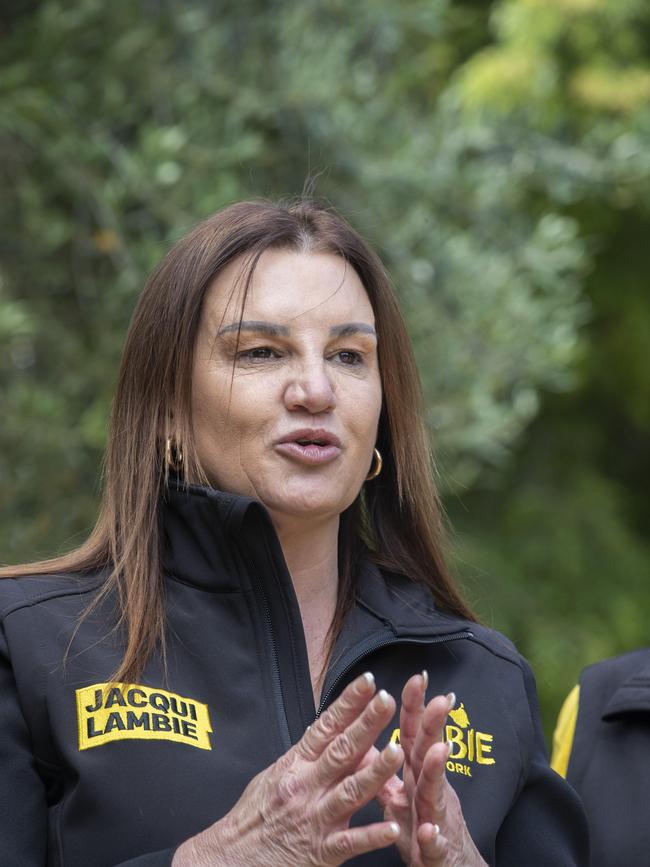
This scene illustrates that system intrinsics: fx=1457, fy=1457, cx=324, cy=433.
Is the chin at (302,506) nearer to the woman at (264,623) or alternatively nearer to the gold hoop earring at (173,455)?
the woman at (264,623)

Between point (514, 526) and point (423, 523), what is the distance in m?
4.94

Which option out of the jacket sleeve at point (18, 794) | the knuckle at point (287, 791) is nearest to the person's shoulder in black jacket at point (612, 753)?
the knuckle at point (287, 791)

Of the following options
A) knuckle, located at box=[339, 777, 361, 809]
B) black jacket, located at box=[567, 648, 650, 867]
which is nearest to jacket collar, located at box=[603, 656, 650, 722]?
black jacket, located at box=[567, 648, 650, 867]

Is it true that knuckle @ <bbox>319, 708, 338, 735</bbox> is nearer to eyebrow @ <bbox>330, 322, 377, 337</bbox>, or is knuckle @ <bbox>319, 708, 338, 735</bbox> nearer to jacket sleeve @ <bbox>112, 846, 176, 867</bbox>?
jacket sleeve @ <bbox>112, 846, 176, 867</bbox>

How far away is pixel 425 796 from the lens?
2141mm

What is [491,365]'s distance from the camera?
5484 millimetres

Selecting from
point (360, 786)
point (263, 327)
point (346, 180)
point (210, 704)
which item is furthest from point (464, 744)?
point (346, 180)

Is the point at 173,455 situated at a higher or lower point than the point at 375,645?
higher

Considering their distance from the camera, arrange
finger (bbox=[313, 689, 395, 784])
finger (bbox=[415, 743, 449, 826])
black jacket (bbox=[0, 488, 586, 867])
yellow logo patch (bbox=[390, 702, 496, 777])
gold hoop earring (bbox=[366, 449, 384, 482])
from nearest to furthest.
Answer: finger (bbox=[313, 689, 395, 784]) < finger (bbox=[415, 743, 449, 826]) < black jacket (bbox=[0, 488, 586, 867]) < yellow logo patch (bbox=[390, 702, 496, 777]) < gold hoop earring (bbox=[366, 449, 384, 482])

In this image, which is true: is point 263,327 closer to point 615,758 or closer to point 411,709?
point 411,709

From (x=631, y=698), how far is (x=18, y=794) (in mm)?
1341

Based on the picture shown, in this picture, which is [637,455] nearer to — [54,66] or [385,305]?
[54,66]

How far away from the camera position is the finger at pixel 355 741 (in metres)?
1.93

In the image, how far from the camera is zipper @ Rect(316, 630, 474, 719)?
95.1 inches
